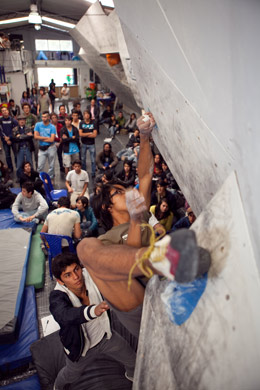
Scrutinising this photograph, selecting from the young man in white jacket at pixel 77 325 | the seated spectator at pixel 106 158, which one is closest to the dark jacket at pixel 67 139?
the seated spectator at pixel 106 158

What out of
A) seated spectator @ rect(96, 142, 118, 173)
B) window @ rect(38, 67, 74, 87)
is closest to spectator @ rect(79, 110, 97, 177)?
seated spectator @ rect(96, 142, 118, 173)

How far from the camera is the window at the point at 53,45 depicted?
2133 centimetres

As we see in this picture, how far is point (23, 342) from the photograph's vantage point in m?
2.99

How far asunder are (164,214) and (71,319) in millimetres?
2537

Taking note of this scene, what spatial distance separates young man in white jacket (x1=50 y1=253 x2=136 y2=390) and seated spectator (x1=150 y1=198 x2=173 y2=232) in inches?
82.4

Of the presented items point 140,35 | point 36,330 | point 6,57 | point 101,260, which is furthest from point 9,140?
point 6,57

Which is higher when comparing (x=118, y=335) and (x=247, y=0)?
(x=247, y=0)

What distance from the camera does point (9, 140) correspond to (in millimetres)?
6895

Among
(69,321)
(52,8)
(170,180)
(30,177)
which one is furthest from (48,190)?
(52,8)

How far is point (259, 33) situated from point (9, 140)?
6.87 m

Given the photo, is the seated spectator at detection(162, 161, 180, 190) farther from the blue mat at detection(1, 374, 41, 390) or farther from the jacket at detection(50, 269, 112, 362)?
the blue mat at detection(1, 374, 41, 390)

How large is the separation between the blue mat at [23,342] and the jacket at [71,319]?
0.99m

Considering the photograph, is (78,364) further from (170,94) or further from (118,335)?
(170,94)

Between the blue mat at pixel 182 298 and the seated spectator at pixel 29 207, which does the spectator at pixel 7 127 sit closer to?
the seated spectator at pixel 29 207
